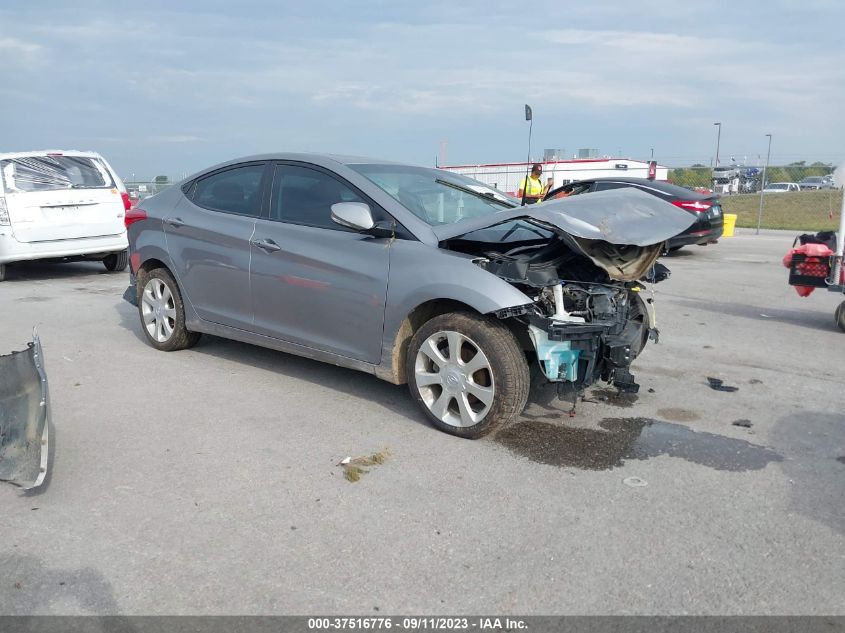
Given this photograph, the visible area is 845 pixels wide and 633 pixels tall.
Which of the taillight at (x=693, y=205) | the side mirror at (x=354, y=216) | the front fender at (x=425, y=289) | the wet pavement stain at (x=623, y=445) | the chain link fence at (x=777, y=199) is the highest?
the chain link fence at (x=777, y=199)

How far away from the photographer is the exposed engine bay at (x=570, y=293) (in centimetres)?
448

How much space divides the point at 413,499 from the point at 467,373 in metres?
1.00

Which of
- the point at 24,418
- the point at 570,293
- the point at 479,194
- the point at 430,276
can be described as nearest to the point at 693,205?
the point at 479,194

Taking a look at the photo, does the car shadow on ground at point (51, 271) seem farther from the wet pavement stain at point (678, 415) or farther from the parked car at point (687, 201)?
the wet pavement stain at point (678, 415)

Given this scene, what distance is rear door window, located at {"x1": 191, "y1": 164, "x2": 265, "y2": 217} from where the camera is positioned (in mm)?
5887

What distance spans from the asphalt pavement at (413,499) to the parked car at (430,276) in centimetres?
41

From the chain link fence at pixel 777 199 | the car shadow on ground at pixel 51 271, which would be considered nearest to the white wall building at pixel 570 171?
the chain link fence at pixel 777 199

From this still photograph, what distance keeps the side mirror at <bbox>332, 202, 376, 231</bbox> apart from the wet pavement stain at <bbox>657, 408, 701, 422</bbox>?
91.4 inches

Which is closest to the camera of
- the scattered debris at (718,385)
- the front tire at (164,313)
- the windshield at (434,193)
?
the windshield at (434,193)

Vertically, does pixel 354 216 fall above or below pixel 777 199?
below

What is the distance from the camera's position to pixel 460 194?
18.9 ft

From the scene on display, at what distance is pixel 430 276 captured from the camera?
15.4 ft

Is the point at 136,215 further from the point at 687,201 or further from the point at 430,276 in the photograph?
the point at 687,201

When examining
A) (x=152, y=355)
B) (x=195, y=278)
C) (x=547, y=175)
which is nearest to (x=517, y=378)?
(x=195, y=278)
